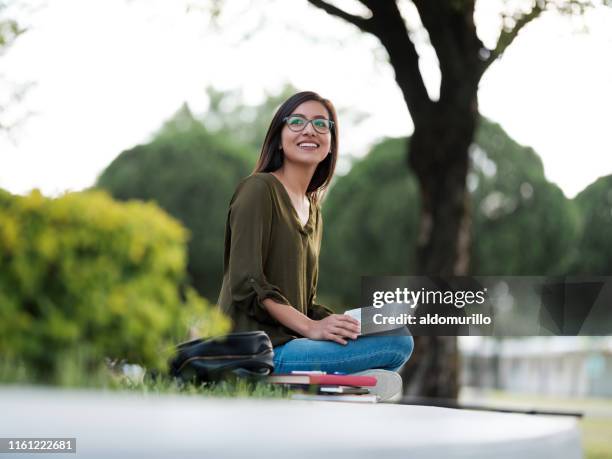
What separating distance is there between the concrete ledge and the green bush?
0.31ft

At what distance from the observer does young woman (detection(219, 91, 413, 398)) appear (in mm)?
2904

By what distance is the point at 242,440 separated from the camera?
1.52m

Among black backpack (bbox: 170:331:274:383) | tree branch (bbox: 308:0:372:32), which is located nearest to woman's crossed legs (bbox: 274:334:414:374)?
black backpack (bbox: 170:331:274:383)

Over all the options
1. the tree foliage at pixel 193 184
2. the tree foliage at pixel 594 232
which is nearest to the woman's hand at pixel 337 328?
the tree foliage at pixel 193 184

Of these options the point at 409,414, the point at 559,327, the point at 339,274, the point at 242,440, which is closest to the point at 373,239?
the point at 339,274

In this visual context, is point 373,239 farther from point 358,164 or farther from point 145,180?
point 145,180

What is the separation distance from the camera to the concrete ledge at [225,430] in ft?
4.85

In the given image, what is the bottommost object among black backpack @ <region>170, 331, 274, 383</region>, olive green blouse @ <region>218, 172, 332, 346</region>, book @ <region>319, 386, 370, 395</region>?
book @ <region>319, 386, 370, 395</region>

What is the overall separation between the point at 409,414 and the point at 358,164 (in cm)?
1041

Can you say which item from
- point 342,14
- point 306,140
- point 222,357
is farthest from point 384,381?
point 342,14

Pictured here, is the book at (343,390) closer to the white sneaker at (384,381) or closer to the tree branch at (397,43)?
the white sneaker at (384,381)

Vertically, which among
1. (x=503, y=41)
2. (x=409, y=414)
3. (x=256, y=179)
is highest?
(x=503, y=41)

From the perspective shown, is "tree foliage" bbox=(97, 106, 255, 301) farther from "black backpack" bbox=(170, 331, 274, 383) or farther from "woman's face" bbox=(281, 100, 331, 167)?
"black backpack" bbox=(170, 331, 274, 383)

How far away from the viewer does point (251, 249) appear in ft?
9.63
